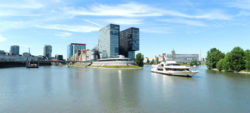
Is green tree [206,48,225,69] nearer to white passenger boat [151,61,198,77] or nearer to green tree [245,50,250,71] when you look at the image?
green tree [245,50,250,71]

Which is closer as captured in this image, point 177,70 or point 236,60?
point 177,70

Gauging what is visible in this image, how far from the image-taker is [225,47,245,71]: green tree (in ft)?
337

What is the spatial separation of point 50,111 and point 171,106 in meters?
19.4

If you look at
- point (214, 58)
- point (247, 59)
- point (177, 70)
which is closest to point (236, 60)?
point (247, 59)

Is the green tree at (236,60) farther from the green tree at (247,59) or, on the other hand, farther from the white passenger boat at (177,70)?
the white passenger boat at (177,70)

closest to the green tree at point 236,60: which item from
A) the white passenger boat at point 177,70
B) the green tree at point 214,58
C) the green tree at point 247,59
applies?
the green tree at point 247,59

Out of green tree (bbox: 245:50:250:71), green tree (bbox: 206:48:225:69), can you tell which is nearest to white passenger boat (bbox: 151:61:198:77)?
green tree (bbox: 245:50:250:71)

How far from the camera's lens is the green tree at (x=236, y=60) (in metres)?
103

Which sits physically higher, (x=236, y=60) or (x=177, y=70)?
(x=236, y=60)

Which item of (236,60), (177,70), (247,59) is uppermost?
(247,59)

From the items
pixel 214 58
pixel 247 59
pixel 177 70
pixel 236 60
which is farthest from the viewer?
pixel 214 58

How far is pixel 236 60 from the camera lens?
104 m

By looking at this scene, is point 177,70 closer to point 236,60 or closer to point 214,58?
point 236,60

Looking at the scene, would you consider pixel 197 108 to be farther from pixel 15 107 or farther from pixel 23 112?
pixel 15 107
